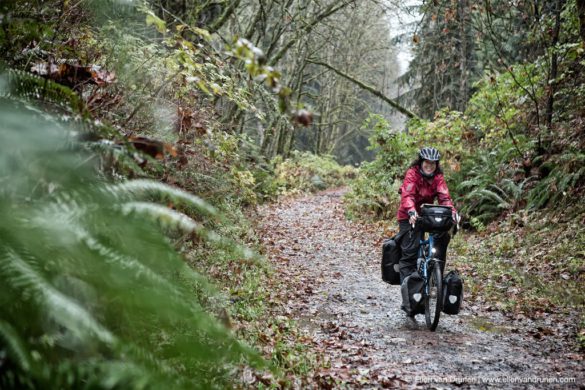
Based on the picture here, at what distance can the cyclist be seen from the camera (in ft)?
19.3

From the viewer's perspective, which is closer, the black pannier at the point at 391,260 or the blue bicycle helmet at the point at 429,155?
the blue bicycle helmet at the point at 429,155

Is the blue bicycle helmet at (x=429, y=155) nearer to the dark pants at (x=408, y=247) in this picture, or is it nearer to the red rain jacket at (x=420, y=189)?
the red rain jacket at (x=420, y=189)

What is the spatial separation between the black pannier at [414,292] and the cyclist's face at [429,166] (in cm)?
126

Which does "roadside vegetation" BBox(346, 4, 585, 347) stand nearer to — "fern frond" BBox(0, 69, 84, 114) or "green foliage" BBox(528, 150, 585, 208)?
"green foliage" BBox(528, 150, 585, 208)

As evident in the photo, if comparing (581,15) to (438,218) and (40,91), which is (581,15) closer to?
(438,218)

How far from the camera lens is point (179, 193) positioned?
61.1 inches

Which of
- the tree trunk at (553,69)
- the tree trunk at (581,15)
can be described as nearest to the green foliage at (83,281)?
the tree trunk at (581,15)

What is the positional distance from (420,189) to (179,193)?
490 centimetres

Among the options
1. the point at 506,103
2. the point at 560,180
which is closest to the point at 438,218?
the point at 560,180

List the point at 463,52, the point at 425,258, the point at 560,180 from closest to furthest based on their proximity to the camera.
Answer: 1. the point at 425,258
2. the point at 560,180
3. the point at 463,52

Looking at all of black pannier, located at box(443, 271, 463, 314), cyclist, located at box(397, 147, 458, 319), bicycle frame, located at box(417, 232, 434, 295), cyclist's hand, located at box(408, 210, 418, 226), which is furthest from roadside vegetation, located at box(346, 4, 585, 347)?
cyclist's hand, located at box(408, 210, 418, 226)

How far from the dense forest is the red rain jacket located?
1.98m

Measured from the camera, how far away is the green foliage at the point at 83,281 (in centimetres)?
115

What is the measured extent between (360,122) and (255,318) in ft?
110
